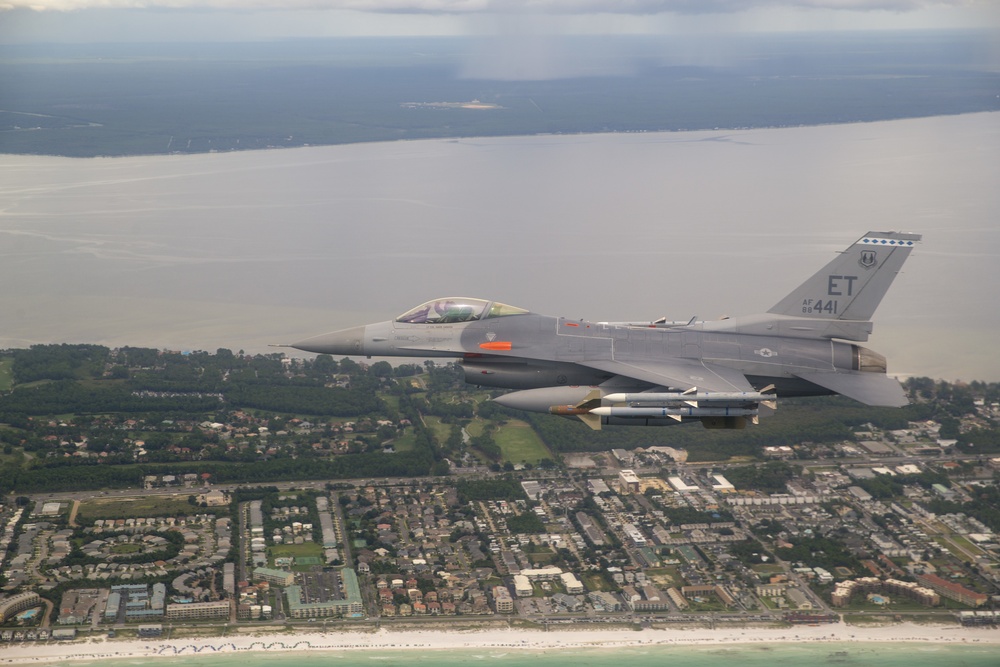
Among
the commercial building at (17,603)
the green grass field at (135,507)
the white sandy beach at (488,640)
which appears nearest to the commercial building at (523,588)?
the white sandy beach at (488,640)

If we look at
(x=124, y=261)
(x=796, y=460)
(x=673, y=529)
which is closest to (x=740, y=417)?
(x=673, y=529)

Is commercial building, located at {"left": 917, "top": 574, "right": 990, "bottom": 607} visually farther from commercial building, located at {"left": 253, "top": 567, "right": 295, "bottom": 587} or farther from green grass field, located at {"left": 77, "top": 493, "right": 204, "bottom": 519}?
green grass field, located at {"left": 77, "top": 493, "right": 204, "bottom": 519}

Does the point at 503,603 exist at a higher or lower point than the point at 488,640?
higher

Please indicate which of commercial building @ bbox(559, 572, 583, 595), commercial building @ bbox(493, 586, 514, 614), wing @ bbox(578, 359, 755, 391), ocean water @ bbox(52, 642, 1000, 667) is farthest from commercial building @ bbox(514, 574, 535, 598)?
wing @ bbox(578, 359, 755, 391)

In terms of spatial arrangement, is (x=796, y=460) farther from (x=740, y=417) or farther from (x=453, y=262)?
(x=453, y=262)

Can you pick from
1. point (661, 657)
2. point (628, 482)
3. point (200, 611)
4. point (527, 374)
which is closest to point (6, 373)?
point (200, 611)

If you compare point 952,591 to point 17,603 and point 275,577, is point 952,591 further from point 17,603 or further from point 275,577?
point 17,603

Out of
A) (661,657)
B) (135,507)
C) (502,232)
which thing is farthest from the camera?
(502,232)
